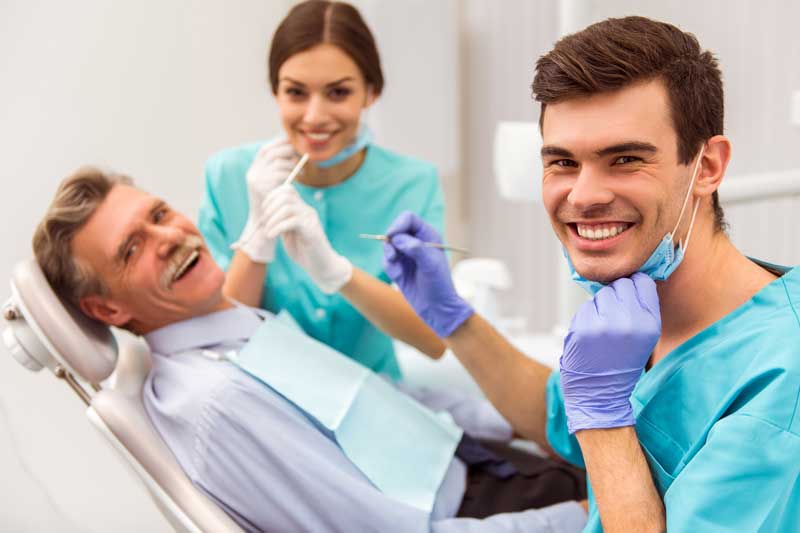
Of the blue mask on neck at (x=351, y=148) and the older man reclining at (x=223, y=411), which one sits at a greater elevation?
the blue mask on neck at (x=351, y=148)

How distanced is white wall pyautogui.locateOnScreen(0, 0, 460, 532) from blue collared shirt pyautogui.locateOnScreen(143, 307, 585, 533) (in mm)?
348

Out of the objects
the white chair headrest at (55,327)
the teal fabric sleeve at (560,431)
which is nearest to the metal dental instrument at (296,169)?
the white chair headrest at (55,327)

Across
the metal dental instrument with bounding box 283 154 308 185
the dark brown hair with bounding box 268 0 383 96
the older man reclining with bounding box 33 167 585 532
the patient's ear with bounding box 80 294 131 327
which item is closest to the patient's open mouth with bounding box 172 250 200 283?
the older man reclining with bounding box 33 167 585 532

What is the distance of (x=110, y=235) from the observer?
5.29ft

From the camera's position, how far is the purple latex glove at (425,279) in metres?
1.65

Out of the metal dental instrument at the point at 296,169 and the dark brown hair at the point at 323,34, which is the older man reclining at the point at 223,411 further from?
the dark brown hair at the point at 323,34

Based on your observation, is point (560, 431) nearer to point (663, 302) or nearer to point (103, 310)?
point (663, 302)

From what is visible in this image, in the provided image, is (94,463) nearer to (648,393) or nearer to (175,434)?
(175,434)

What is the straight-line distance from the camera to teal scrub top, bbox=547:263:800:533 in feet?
3.27

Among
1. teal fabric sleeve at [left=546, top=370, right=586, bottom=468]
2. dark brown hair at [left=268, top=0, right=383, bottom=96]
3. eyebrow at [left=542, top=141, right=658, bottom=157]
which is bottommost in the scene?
teal fabric sleeve at [left=546, top=370, right=586, bottom=468]

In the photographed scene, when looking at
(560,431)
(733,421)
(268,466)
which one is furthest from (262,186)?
(733,421)

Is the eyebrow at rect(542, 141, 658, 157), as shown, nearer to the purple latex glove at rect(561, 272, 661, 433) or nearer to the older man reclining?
the purple latex glove at rect(561, 272, 661, 433)

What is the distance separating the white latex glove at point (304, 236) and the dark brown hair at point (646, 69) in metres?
0.70

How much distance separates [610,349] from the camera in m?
1.10
